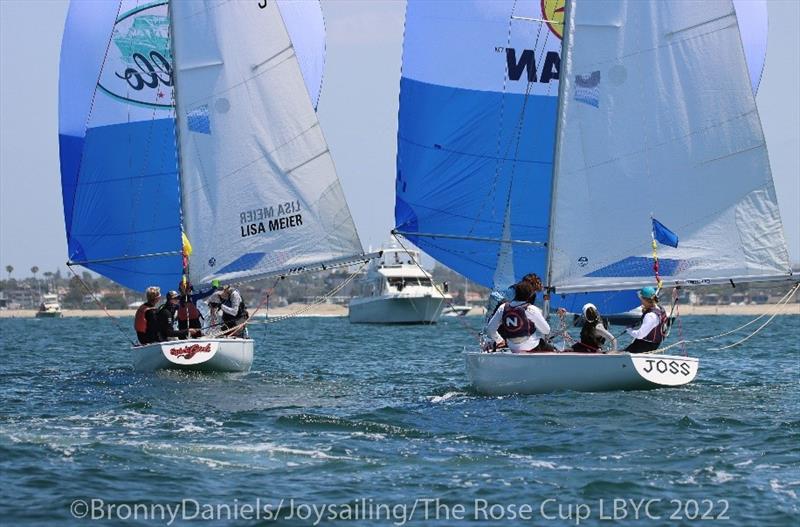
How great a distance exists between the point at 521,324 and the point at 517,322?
6 centimetres

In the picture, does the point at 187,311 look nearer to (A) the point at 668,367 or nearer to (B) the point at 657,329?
(B) the point at 657,329

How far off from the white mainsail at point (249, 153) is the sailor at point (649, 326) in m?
7.15

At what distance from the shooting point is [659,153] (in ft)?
64.5

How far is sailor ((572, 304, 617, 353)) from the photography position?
18.6 m

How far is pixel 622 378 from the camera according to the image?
60.0 feet

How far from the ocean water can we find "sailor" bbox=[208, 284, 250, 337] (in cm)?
212

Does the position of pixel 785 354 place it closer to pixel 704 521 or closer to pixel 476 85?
pixel 476 85

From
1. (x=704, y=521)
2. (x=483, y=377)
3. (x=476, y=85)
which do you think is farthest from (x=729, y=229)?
(x=704, y=521)

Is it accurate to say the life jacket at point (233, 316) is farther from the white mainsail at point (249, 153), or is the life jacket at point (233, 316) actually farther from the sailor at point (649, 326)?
the sailor at point (649, 326)

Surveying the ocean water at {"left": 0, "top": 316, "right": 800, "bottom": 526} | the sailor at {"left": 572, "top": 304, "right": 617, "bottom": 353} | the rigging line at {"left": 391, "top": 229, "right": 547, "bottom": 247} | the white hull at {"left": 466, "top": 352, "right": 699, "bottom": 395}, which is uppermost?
the rigging line at {"left": 391, "top": 229, "right": 547, "bottom": 247}

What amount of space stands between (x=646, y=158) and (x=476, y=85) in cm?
419

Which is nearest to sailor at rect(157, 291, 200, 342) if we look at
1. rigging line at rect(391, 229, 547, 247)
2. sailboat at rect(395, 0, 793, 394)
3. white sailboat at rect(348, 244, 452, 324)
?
rigging line at rect(391, 229, 547, 247)

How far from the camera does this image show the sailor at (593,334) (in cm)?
1859

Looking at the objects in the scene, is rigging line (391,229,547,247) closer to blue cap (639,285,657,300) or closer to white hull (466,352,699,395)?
blue cap (639,285,657,300)
